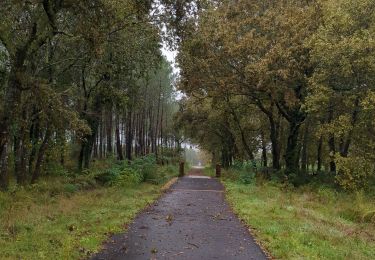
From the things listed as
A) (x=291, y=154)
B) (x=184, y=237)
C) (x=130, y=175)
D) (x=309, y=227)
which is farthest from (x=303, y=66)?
(x=184, y=237)

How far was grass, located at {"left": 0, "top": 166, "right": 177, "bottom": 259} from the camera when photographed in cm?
847

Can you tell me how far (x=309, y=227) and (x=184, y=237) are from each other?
11.7 feet

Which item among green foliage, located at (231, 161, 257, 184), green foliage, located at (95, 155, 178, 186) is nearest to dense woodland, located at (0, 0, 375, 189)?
green foliage, located at (231, 161, 257, 184)

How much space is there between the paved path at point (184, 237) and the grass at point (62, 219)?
1.59 feet

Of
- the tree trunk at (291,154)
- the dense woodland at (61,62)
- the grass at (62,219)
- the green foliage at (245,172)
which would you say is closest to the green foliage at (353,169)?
the green foliage at (245,172)

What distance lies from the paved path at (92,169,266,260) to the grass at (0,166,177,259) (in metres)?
0.49

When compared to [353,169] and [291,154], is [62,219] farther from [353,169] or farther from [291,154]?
[291,154]

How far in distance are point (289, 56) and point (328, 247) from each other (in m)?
17.6

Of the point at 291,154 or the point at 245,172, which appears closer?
the point at 245,172

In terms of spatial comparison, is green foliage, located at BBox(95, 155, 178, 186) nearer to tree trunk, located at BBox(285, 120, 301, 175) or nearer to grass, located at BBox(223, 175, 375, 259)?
grass, located at BBox(223, 175, 375, 259)

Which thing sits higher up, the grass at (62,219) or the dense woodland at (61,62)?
the dense woodland at (61,62)

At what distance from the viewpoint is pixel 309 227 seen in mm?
11797

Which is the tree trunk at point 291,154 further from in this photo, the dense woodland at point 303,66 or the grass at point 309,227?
the grass at point 309,227

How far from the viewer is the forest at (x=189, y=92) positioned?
443 inches
